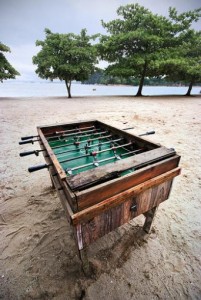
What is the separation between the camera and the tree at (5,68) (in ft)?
41.0

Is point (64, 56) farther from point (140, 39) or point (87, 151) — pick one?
point (87, 151)

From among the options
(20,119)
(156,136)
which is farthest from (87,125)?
(20,119)

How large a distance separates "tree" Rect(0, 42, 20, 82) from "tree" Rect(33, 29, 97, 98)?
259cm

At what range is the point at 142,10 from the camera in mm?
12602

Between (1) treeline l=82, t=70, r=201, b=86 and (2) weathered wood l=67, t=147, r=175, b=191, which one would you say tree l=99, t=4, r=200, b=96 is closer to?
(1) treeline l=82, t=70, r=201, b=86

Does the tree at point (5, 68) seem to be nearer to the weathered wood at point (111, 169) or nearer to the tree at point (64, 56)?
the tree at point (64, 56)

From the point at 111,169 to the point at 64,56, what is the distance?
13.8 m

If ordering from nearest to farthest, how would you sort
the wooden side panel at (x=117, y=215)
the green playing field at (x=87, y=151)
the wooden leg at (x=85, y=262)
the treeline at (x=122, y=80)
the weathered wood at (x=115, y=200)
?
1. the weathered wood at (x=115, y=200)
2. the wooden side panel at (x=117, y=215)
3. the wooden leg at (x=85, y=262)
4. the green playing field at (x=87, y=151)
5. the treeline at (x=122, y=80)

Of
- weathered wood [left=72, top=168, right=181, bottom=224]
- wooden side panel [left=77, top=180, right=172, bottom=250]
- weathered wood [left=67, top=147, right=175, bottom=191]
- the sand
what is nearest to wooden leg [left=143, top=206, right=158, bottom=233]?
the sand

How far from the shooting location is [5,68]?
13.0 m

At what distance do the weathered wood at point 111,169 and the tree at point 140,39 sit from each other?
41.6 feet

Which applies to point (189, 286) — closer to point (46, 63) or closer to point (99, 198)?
point (99, 198)

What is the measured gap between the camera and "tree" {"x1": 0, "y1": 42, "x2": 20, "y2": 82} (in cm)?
1251

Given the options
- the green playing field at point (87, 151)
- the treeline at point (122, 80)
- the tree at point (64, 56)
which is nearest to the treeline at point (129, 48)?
the tree at point (64, 56)
